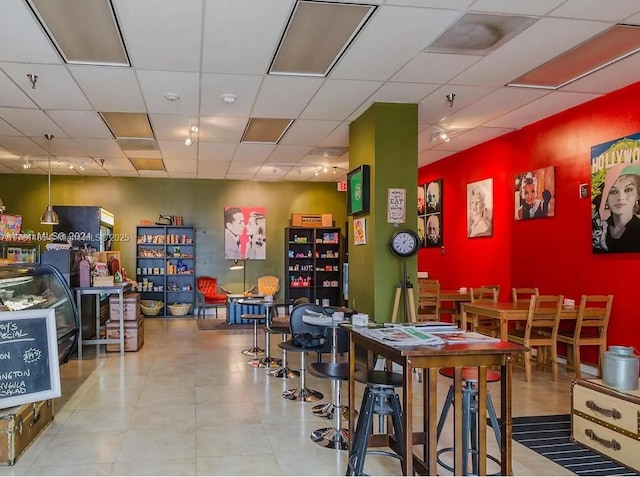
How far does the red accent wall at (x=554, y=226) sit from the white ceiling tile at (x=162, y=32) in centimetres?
450

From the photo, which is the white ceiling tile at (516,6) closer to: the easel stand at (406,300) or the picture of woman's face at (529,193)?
the easel stand at (406,300)

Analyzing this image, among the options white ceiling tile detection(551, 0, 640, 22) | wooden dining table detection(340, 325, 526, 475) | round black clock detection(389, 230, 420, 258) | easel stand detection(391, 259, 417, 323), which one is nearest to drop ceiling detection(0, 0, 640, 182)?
white ceiling tile detection(551, 0, 640, 22)

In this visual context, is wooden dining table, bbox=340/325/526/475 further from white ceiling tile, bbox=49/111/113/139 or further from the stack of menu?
white ceiling tile, bbox=49/111/113/139


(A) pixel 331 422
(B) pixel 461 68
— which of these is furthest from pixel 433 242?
(A) pixel 331 422

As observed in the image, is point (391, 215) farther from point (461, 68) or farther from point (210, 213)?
point (210, 213)

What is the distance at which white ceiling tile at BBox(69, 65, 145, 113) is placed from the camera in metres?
5.12

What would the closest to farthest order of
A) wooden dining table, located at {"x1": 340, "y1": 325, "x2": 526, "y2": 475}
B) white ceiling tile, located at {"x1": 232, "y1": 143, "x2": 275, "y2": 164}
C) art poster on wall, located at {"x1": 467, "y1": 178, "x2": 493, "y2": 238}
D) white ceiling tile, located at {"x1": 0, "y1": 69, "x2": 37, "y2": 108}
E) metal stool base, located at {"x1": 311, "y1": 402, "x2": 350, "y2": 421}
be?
wooden dining table, located at {"x1": 340, "y1": 325, "x2": 526, "y2": 475} → metal stool base, located at {"x1": 311, "y1": 402, "x2": 350, "y2": 421} → white ceiling tile, located at {"x1": 0, "y1": 69, "x2": 37, "y2": 108} → art poster on wall, located at {"x1": 467, "y1": 178, "x2": 493, "y2": 238} → white ceiling tile, located at {"x1": 232, "y1": 143, "x2": 275, "y2": 164}

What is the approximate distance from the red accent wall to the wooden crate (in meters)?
5.67

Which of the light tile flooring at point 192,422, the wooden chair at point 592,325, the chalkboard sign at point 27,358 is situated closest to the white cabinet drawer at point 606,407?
the light tile flooring at point 192,422

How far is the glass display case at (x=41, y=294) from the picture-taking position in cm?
464

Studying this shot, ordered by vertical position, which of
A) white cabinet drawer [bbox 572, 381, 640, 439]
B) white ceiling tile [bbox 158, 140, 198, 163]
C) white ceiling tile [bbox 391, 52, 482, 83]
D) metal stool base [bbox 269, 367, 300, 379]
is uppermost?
white ceiling tile [bbox 391, 52, 482, 83]

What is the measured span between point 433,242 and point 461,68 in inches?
208

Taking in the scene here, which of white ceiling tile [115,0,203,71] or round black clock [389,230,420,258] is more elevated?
white ceiling tile [115,0,203,71]

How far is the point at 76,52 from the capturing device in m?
4.70
